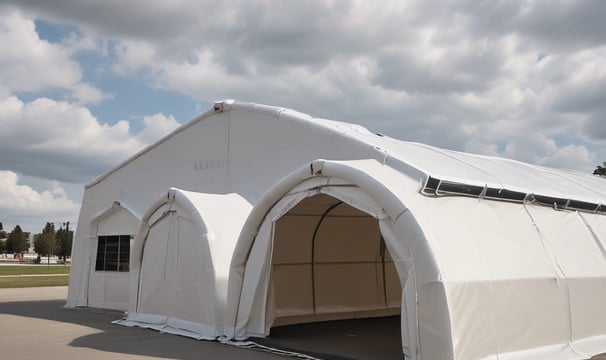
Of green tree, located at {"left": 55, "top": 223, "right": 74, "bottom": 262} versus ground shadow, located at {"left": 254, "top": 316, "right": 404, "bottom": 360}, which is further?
green tree, located at {"left": 55, "top": 223, "right": 74, "bottom": 262}

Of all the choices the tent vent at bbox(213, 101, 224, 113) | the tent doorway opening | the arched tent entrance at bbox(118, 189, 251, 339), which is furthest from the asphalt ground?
the tent vent at bbox(213, 101, 224, 113)

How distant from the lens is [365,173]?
9.02 metres

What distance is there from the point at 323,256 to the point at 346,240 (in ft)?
3.04

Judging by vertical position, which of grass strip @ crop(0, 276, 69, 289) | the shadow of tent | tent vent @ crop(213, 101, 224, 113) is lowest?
the shadow of tent

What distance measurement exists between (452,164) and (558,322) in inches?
136

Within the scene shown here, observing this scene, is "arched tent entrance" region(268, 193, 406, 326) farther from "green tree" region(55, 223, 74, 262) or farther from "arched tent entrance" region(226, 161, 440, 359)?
"green tree" region(55, 223, 74, 262)

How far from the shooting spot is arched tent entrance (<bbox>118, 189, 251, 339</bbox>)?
11.3 m

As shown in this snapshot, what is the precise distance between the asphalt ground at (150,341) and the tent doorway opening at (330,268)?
0.60 m

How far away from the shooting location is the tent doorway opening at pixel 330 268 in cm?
1385

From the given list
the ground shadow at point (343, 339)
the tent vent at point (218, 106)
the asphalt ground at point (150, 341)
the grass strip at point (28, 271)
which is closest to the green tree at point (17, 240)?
the grass strip at point (28, 271)

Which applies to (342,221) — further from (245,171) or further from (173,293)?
(173,293)

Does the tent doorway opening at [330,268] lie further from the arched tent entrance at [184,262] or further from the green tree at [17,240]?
the green tree at [17,240]

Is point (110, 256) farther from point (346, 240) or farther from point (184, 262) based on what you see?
point (346, 240)

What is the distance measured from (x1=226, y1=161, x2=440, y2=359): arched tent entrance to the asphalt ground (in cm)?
67
